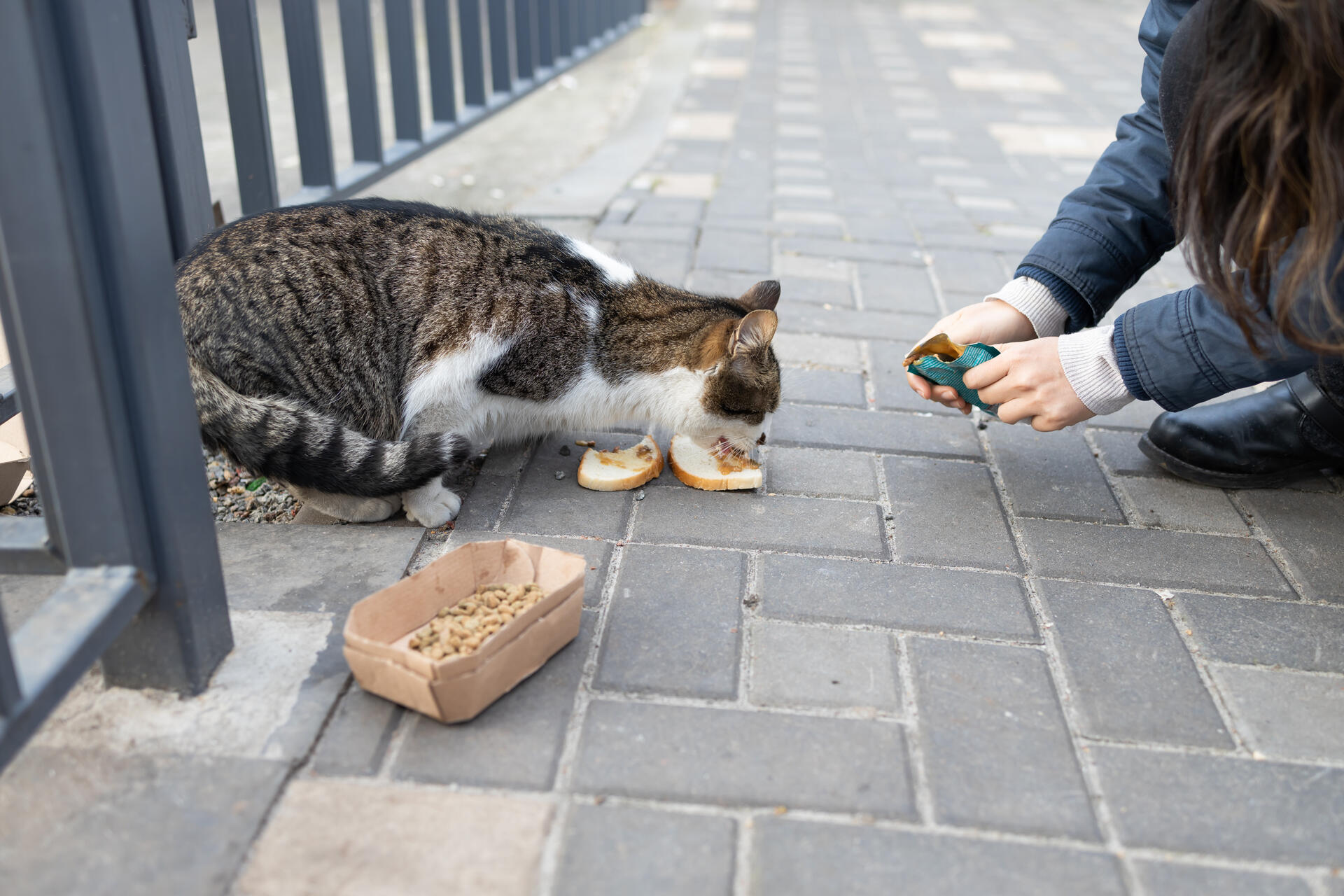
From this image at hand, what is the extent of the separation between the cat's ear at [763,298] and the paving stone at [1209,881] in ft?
5.51

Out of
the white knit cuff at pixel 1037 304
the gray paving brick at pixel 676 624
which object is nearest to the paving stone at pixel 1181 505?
the white knit cuff at pixel 1037 304

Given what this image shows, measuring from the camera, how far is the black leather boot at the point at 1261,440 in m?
2.62

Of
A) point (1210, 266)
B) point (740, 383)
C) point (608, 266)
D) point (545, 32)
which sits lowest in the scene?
point (740, 383)

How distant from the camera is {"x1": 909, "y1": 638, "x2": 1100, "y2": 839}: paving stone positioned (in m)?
1.62

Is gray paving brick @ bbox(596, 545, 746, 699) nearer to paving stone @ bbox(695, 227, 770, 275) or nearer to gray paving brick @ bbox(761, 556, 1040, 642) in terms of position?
gray paving brick @ bbox(761, 556, 1040, 642)

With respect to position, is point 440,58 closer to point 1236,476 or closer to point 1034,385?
point 1034,385

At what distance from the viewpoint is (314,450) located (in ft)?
7.38


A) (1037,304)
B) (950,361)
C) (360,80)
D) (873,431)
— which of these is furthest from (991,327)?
(360,80)

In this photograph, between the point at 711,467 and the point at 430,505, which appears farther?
the point at 711,467

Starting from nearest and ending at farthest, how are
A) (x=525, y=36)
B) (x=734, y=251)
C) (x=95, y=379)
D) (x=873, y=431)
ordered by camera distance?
1. (x=95, y=379)
2. (x=873, y=431)
3. (x=734, y=251)
4. (x=525, y=36)

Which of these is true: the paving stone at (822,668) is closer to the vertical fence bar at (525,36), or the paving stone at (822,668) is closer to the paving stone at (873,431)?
the paving stone at (873,431)

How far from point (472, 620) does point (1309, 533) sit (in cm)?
206

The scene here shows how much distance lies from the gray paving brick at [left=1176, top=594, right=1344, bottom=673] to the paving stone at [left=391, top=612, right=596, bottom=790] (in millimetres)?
1338

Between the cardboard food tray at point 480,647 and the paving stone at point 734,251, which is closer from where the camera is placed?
the cardboard food tray at point 480,647
